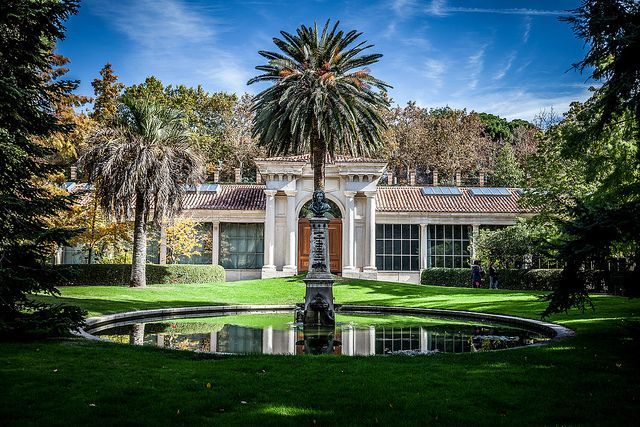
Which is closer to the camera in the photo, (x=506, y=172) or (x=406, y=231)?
(x=406, y=231)

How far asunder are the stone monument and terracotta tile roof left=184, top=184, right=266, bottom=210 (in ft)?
65.1

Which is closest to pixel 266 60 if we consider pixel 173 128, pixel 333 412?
pixel 173 128

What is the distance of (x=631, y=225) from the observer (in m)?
8.07

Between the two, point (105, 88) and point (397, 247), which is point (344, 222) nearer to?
point (397, 247)

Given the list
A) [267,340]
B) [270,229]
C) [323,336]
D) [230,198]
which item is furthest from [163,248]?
[267,340]

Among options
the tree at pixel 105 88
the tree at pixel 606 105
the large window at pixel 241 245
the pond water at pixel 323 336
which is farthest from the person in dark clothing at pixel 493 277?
the tree at pixel 105 88

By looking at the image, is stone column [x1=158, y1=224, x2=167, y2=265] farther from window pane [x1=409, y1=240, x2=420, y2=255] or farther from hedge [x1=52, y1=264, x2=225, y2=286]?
window pane [x1=409, y1=240, x2=420, y2=255]

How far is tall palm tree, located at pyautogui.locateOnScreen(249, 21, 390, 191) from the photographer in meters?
22.7

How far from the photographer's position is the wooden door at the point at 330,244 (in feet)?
110

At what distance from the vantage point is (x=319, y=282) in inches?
570

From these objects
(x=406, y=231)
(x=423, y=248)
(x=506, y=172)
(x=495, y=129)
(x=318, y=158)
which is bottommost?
(x=423, y=248)

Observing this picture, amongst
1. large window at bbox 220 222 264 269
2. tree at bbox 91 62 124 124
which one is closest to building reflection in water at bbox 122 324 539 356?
large window at bbox 220 222 264 269

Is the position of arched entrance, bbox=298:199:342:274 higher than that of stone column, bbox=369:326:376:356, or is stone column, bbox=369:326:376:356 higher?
arched entrance, bbox=298:199:342:274

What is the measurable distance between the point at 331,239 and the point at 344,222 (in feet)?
6.49
